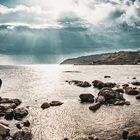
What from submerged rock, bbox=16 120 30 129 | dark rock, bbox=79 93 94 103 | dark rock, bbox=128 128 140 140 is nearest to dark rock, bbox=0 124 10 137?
submerged rock, bbox=16 120 30 129

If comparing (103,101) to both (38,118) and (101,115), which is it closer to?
(101,115)

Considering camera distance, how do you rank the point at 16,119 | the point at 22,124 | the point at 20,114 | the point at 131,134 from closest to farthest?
the point at 131,134 → the point at 22,124 → the point at 16,119 → the point at 20,114

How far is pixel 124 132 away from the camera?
221ft

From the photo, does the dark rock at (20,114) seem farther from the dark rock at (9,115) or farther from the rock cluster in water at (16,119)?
the dark rock at (9,115)

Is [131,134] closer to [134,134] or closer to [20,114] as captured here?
[134,134]

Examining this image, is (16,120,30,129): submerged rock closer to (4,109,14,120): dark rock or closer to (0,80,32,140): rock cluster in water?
(0,80,32,140): rock cluster in water

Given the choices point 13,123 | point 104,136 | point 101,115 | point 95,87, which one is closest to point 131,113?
point 101,115

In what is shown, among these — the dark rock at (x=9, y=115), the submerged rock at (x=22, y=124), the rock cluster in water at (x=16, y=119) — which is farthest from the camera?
the dark rock at (x=9, y=115)

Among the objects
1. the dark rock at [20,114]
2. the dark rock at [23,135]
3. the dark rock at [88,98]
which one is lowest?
the dark rock at [23,135]

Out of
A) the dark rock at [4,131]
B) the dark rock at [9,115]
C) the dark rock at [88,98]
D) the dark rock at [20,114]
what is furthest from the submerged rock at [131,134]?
the dark rock at [88,98]

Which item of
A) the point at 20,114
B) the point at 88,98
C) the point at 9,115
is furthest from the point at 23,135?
the point at 88,98

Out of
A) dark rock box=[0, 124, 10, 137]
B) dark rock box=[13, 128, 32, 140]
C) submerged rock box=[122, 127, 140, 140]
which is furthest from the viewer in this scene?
dark rock box=[0, 124, 10, 137]

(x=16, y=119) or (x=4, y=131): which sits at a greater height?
(x=4, y=131)

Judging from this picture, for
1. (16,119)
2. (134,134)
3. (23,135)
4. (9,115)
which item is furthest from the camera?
(9,115)
